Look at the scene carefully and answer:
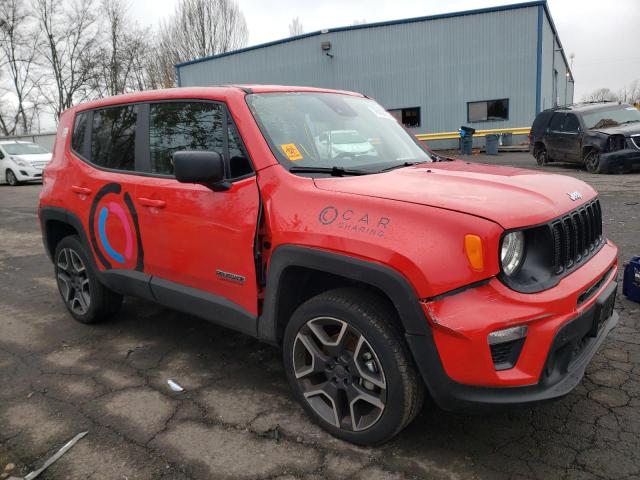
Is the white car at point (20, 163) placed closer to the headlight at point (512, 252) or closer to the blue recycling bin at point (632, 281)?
the blue recycling bin at point (632, 281)

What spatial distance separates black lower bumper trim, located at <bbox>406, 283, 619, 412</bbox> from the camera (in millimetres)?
2158

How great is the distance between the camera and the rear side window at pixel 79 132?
4.15m

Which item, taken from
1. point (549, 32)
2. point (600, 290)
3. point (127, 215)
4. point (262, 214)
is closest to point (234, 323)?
point (262, 214)

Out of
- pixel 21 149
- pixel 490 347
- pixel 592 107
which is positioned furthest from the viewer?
pixel 21 149

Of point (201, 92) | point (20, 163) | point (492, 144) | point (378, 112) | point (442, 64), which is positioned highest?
point (442, 64)

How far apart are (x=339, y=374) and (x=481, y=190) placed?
1151 millimetres

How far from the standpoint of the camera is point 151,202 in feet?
11.0

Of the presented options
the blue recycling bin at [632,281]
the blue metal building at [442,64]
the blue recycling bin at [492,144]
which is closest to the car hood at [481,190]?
the blue recycling bin at [632,281]

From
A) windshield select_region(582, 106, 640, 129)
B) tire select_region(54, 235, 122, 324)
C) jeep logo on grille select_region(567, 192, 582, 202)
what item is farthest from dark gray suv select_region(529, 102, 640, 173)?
tire select_region(54, 235, 122, 324)

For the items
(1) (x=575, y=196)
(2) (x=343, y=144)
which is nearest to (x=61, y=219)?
(2) (x=343, y=144)

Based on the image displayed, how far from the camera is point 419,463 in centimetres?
246

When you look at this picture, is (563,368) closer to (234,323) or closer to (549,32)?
(234,323)

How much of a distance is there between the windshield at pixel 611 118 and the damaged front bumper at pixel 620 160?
1074 millimetres

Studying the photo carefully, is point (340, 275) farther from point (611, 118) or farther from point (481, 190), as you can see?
point (611, 118)
